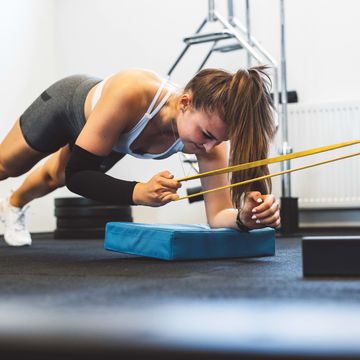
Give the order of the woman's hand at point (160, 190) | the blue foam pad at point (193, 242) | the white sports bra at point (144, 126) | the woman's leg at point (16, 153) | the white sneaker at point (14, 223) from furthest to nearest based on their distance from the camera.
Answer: the white sneaker at point (14, 223), the woman's leg at point (16, 153), the white sports bra at point (144, 126), the blue foam pad at point (193, 242), the woman's hand at point (160, 190)

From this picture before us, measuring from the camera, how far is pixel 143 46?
4230 millimetres

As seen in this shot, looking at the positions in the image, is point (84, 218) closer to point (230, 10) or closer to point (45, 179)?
point (45, 179)

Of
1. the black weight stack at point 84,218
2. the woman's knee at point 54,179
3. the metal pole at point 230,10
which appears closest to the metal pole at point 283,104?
the metal pole at point 230,10

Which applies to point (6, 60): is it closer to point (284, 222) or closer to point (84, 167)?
point (284, 222)

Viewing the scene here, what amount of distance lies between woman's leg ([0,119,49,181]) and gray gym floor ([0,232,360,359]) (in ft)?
2.50

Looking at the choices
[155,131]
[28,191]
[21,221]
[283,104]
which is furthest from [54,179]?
[283,104]

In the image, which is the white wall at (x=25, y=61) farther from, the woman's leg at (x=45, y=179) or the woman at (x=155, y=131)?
the woman at (x=155, y=131)

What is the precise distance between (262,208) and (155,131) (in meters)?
0.49

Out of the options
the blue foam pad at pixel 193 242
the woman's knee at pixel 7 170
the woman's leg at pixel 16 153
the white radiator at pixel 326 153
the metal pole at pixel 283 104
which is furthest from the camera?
the white radiator at pixel 326 153

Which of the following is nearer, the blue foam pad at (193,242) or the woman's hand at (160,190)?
the woman's hand at (160,190)

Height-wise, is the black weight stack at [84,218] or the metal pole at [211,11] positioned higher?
the metal pole at [211,11]

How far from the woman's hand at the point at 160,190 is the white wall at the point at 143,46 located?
2.32 metres

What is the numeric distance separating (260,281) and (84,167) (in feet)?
2.36

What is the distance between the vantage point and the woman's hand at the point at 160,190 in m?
1.61
